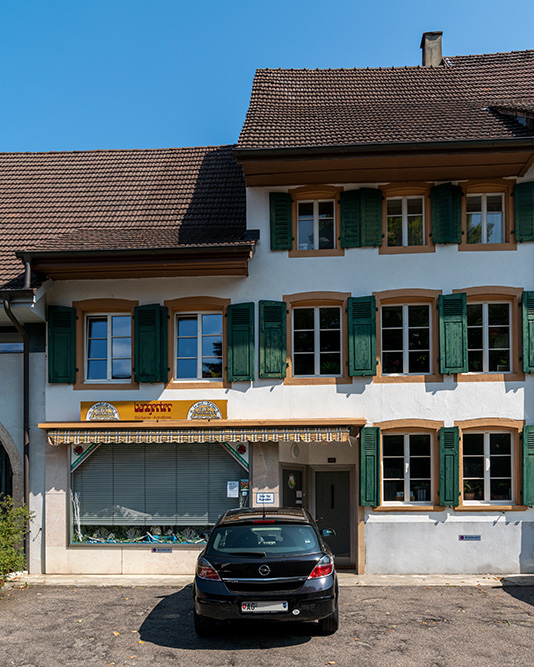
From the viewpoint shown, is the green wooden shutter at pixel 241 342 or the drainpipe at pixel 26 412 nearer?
the green wooden shutter at pixel 241 342

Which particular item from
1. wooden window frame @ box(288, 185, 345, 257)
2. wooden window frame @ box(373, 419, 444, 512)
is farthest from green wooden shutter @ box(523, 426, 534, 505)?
wooden window frame @ box(288, 185, 345, 257)

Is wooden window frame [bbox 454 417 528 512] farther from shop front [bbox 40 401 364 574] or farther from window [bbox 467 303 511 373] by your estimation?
shop front [bbox 40 401 364 574]

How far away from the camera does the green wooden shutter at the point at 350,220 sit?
13.5 metres

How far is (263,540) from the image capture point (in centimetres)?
847

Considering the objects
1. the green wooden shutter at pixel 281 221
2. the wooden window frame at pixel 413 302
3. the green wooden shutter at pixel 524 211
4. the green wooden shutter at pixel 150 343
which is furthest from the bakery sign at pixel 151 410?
the green wooden shutter at pixel 524 211

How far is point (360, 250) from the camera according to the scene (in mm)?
13523

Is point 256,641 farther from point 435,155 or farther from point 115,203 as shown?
point 115,203

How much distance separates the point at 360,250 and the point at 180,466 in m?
5.50

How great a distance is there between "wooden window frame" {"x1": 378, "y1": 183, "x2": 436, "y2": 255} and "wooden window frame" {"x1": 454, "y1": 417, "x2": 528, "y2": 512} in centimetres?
343

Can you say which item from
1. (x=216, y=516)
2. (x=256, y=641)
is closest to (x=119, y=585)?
(x=216, y=516)

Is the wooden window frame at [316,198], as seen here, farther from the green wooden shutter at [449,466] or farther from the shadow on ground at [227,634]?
the shadow on ground at [227,634]

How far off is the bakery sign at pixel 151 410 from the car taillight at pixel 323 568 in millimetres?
5398

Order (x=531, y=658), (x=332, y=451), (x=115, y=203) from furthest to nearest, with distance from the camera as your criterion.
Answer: (x=115, y=203) → (x=332, y=451) → (x=531, y=658)

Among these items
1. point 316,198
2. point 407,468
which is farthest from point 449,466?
point 316,198
